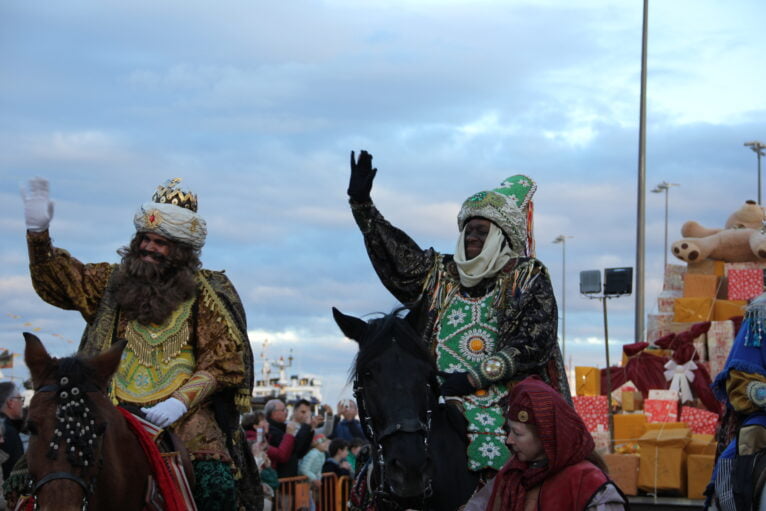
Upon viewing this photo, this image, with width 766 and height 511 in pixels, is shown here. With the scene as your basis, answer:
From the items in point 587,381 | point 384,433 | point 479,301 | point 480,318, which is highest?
point 479,301

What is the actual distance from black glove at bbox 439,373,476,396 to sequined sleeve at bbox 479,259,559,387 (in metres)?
0.08

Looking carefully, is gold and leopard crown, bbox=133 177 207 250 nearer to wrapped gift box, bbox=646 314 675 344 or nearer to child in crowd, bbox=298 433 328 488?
child in crowd, bbox=298 433 328 488

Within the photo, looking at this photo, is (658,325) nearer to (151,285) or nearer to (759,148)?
(759,148)

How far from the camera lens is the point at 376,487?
5.56 m

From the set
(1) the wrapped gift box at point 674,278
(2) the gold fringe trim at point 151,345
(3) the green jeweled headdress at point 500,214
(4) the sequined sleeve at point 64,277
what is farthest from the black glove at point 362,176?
(1) the wrapped gift box at point 674,278

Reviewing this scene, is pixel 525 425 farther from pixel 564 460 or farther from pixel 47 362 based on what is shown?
pixel 47 362

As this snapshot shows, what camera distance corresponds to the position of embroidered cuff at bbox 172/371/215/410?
20.2 ft

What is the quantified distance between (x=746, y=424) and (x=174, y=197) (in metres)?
4.20

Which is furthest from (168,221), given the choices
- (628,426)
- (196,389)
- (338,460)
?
(628,426)

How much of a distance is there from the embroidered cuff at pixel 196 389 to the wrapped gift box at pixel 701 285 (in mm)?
28728

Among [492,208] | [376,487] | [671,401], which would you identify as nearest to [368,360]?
[376,487]

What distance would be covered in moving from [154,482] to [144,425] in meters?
0.40

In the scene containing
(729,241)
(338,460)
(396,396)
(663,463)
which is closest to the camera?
(396,396)

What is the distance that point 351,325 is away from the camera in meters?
5.88
